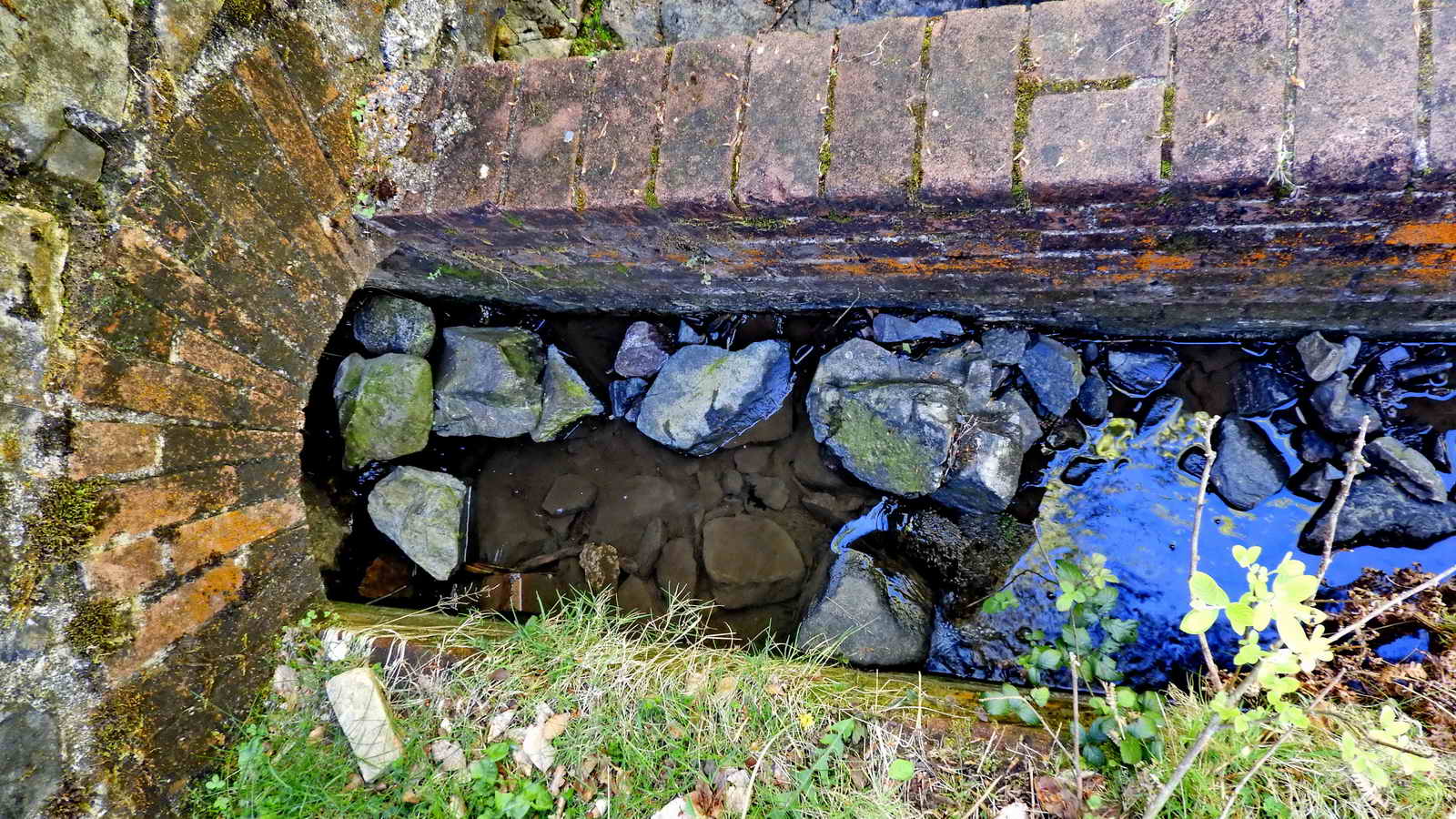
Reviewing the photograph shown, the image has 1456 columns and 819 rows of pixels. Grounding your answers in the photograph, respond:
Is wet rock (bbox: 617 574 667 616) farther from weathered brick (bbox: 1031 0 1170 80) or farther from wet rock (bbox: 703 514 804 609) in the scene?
weathered brick (bbox: 1031 0 1170 80)

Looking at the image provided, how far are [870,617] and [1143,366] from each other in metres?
1.38

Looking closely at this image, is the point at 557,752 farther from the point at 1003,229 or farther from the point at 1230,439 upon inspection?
the point at 1230,439

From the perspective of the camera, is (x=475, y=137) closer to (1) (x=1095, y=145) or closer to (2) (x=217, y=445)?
(2) (x=217, y=445)

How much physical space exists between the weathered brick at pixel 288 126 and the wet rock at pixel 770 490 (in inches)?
70.8

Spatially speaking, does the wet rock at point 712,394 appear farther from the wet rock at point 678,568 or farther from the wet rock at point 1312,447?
the wet rock at point 1312,447

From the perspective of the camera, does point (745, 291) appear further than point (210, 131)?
Yes

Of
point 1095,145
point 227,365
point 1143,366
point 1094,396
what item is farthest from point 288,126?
point 1143,366

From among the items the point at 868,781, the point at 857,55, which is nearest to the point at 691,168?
the point at 857,55

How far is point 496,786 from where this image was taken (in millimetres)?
2000

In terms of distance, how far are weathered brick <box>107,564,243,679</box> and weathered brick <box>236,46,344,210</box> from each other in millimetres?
1089

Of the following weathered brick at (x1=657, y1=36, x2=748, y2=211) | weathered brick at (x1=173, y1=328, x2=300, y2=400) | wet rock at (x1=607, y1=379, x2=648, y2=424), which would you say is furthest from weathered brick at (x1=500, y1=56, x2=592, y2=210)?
wet rock at (x1=607, y1=379, x2=648, y2=424)

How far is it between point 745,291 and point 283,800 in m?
2.16

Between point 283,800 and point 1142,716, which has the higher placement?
point 1142,716

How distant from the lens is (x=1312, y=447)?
2361mm
